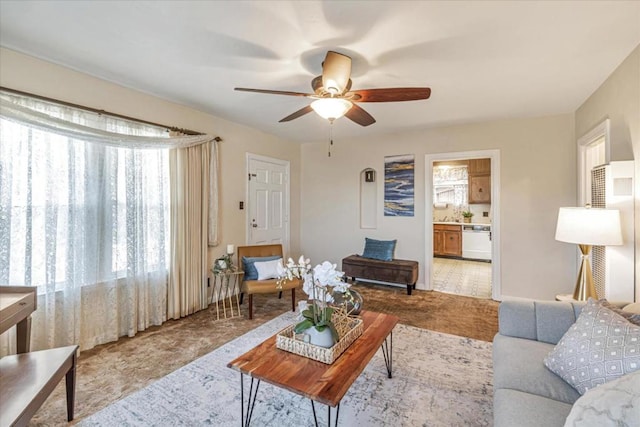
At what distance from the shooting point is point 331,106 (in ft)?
7.37

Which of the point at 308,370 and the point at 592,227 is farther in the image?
the point at 592,227

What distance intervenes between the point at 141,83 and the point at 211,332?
259cm

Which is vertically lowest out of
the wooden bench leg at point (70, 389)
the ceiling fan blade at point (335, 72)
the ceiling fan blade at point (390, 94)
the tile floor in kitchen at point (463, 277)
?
the tile floor in kitchen at point (463, 277)

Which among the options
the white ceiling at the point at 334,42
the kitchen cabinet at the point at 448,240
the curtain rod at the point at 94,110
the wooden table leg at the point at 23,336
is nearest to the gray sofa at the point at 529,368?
the white ceiling at the point at 334,42

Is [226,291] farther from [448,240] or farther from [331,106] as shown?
[448,240]

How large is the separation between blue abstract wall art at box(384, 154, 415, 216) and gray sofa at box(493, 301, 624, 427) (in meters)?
2.82

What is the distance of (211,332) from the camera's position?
9.71ft

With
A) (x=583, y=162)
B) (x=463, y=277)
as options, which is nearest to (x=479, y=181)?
(x=463, y=277)

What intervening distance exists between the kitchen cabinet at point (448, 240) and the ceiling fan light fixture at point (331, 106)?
19.4 ft

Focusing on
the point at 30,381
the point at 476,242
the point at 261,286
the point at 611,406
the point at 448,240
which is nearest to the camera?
the point at 611,406

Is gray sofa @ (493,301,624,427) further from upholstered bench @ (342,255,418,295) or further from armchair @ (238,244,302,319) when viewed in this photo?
upholstered bench @ (342,255,418,295)

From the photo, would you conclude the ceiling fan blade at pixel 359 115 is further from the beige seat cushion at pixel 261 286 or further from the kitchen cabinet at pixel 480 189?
the kitchen cabinet at pixel 480 189

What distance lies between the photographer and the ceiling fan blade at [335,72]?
6.65 ft

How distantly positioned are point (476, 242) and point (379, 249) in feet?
11.8
